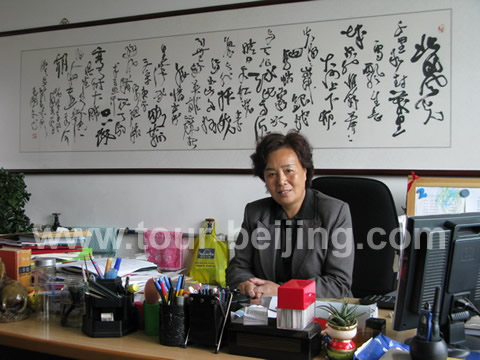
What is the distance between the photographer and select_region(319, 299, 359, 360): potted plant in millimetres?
1071

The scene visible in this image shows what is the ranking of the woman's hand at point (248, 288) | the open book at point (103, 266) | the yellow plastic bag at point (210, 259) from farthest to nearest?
the yellow plastic bag at point (210, 259) → the woman's hand at point (248, 288) → the open book at point (103, 266)

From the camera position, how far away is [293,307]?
1.11m

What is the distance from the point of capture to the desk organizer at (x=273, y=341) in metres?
1.08

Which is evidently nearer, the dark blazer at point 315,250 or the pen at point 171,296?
the pen at point 171,296

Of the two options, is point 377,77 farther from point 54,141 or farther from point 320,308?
point 54,141

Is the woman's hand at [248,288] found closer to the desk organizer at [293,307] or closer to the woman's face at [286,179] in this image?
the woman's face at [286,179]

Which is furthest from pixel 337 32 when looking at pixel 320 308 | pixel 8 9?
pixel 8 9

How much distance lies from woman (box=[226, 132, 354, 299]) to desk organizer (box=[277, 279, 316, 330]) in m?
0.65

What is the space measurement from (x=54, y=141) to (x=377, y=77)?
7.07 feet

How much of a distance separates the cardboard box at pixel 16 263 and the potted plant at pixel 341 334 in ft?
3.46

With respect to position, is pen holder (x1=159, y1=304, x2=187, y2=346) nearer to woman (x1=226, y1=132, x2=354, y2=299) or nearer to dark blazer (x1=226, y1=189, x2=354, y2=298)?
woman (x1=226, y1=132, x2=354, y2=299)

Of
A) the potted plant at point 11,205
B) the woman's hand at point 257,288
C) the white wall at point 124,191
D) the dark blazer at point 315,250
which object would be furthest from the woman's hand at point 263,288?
the potted plant at point 11,205

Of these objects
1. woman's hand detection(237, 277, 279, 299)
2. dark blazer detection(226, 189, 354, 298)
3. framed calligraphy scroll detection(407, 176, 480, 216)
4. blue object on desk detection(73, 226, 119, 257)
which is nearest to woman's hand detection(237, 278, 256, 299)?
woman's hand detection(237, 277, 279, 299)

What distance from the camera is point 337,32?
2.63m
